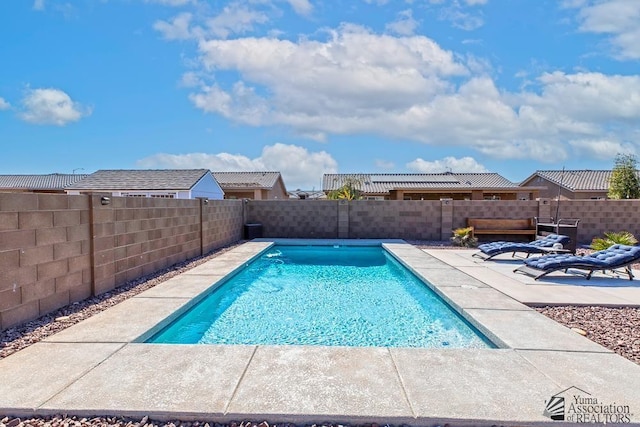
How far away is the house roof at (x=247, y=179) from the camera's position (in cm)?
3078

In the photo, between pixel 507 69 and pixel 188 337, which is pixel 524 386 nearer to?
pixel 188 337

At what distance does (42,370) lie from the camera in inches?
128

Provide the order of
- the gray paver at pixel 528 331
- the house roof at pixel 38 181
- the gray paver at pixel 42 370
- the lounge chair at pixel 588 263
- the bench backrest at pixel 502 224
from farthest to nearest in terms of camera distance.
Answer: the house roof at pixel 38 181 → the bench backrest at pixel 502 224 → the lounge chair at pixel 588 263 → the gray paver at pixel 528 331 → the gray paver at pixel 42 370

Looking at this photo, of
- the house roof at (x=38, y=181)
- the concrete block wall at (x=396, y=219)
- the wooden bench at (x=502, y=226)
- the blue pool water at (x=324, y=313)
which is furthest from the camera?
the house roof at (x=38, y=181)

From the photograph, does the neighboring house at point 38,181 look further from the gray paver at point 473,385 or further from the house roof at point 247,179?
the gray paver at point 473,385

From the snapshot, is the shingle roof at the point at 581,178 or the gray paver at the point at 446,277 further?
the shingle roof at the point at 581,178

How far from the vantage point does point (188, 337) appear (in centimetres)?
483

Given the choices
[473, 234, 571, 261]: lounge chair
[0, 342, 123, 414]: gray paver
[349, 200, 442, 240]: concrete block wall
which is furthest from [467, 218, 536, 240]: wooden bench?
[0, 342, 123, 414]: gray paver

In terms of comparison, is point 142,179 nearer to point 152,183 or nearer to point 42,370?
point 152,183

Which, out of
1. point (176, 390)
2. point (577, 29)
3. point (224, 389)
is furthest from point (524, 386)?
point (577, 29)

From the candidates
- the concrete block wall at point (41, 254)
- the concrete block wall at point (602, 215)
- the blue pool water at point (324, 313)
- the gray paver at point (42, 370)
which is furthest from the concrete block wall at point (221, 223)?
the concrete block wall at point (602, 215)

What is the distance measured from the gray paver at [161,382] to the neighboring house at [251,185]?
26.6 metres

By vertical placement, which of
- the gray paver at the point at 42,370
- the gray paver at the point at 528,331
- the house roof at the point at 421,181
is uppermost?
the house roof at the point at 421,181

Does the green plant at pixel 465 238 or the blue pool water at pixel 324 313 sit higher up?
the green plant at pixel 465 238
